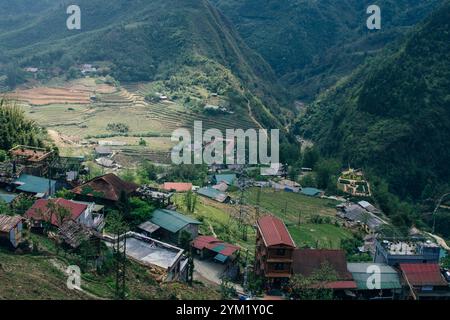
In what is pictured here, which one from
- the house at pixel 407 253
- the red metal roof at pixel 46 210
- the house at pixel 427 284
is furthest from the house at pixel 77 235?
the house at pixel 407 253

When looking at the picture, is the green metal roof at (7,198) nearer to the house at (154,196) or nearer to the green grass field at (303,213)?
the house at (154,196)

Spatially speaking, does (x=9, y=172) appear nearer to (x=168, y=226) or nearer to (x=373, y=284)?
(x=168, y=226)

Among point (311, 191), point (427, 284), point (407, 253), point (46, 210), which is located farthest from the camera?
point (311, 191)

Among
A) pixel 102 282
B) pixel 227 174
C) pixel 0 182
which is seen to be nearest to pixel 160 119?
pixel 227 174

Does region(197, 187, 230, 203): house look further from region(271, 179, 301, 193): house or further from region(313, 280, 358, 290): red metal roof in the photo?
region(313, 280, 358, 290): red metal roof

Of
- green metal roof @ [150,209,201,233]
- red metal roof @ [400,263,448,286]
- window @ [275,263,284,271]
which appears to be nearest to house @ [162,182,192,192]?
green metal roof @ [150,209,201,233]

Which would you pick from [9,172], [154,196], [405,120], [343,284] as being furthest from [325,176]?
[9,172]
